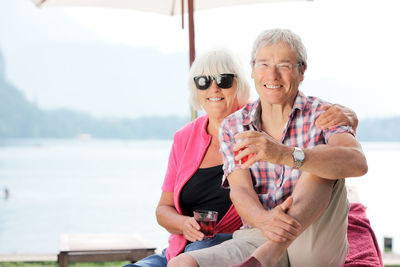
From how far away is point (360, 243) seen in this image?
8.54 feet

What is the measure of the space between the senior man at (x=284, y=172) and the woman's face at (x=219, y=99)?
0.27m

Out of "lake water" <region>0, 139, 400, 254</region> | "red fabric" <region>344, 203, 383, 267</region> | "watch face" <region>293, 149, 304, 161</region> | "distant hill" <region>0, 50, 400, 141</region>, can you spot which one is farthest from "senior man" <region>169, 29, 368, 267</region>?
"distant hill" <region>0, 50, 400, 141</region>

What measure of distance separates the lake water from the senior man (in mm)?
9240

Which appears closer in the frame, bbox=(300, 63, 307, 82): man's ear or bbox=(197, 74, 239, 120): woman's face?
bbox=(300, 63, 307, 82): man's ear

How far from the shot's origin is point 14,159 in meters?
33.1

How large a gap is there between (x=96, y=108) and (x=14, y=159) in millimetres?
7963

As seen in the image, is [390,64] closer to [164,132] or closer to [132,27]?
[164,132]

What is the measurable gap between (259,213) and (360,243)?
2.46ft

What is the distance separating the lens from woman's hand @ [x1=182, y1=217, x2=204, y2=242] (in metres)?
2.34

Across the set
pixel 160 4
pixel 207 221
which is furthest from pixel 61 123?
pixel 207 221

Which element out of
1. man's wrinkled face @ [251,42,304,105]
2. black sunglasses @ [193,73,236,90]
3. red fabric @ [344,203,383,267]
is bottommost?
red fabric @ [344,203,383,267]

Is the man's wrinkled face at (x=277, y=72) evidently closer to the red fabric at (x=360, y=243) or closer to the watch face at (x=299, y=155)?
the watch face at (x=299, y=155)

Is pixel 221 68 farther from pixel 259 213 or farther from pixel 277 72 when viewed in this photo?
pixel 259 213

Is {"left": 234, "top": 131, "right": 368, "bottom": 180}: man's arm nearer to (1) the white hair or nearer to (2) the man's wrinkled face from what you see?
(2) the man's wrinkled face
